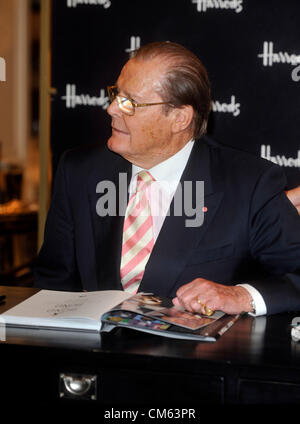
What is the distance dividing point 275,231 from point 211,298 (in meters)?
0.44

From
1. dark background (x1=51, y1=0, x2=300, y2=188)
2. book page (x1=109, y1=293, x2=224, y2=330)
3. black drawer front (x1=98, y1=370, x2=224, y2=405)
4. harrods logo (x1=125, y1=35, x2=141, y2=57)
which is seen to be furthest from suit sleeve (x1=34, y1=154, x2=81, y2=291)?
harrods logo (x1=125, y1=35, x2=141, y2=57)

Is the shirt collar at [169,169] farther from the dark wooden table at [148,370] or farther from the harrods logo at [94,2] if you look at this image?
the harrods logo at [94,2]

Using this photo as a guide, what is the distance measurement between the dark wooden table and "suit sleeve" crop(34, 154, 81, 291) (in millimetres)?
690

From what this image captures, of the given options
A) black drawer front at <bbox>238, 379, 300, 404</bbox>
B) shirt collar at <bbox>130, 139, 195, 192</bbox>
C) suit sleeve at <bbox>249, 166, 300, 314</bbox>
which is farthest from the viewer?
shirt collar at <bbox>130, 139, 195, 192</bbox>

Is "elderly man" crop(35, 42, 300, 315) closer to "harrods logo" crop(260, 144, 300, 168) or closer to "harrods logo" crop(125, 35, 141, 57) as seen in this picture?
"harrods logo" crop(260, 144, 300, 168)

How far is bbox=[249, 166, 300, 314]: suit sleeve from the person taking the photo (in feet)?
6.19

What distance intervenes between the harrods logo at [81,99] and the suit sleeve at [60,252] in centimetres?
104

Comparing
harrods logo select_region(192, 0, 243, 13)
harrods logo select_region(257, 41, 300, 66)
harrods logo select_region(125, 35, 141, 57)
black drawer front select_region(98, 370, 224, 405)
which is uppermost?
harrods logo select_region(192, 0, 243, 13)

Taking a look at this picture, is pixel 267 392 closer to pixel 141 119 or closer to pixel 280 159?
pixel 141 119

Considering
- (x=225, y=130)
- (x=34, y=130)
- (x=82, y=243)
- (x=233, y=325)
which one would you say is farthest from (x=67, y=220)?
(x=34, y=130)

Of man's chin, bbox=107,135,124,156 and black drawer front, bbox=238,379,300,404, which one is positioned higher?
man's chin, bbox=107,135,124,156

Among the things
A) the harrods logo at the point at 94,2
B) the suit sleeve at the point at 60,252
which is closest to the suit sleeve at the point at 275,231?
the suit sleeve at the point at 60,252

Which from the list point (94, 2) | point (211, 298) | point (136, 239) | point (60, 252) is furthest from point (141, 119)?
point (94, 2)

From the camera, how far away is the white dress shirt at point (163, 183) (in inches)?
80.6
